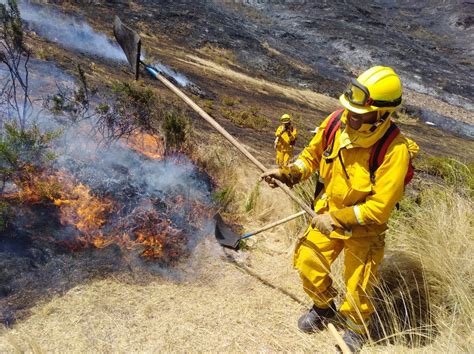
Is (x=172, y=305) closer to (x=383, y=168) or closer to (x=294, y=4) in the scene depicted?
(x=383, y=168)

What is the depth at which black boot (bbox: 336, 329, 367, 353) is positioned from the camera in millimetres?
2660

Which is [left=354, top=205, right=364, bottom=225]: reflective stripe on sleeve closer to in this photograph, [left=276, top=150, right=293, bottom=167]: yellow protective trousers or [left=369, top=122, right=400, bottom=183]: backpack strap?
[left=369, top=122, right=400, bottom=183]: backpack strap

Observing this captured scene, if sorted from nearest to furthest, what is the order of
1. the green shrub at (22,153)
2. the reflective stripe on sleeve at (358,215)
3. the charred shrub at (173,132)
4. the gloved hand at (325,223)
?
the reflective stripe on sleeve at (358,215) < the gloved hand at (325,223) < the green shrub at (22,153) < the charred shrub at (173,132)

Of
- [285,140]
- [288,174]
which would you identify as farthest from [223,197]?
[285,140]

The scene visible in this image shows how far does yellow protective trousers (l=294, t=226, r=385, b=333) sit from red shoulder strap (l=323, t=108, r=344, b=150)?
64 cm

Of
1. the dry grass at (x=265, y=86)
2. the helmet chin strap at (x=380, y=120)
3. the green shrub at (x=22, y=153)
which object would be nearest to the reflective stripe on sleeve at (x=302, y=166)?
the helmet chin strap at (x=380, y=120)

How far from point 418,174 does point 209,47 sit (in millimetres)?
15969

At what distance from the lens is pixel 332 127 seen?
107 inches

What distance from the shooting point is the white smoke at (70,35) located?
37.2 ft

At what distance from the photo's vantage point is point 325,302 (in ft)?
9.21

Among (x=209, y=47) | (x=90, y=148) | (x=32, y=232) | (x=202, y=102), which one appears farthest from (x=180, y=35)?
(x=32, y=232)

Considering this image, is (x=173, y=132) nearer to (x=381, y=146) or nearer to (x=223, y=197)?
(x=223, y=197)

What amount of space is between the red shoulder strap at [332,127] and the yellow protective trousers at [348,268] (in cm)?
64

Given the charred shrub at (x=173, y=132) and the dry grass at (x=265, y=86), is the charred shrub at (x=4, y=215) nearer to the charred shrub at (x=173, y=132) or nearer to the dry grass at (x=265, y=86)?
the charred shrub at (x=173, y=132)
